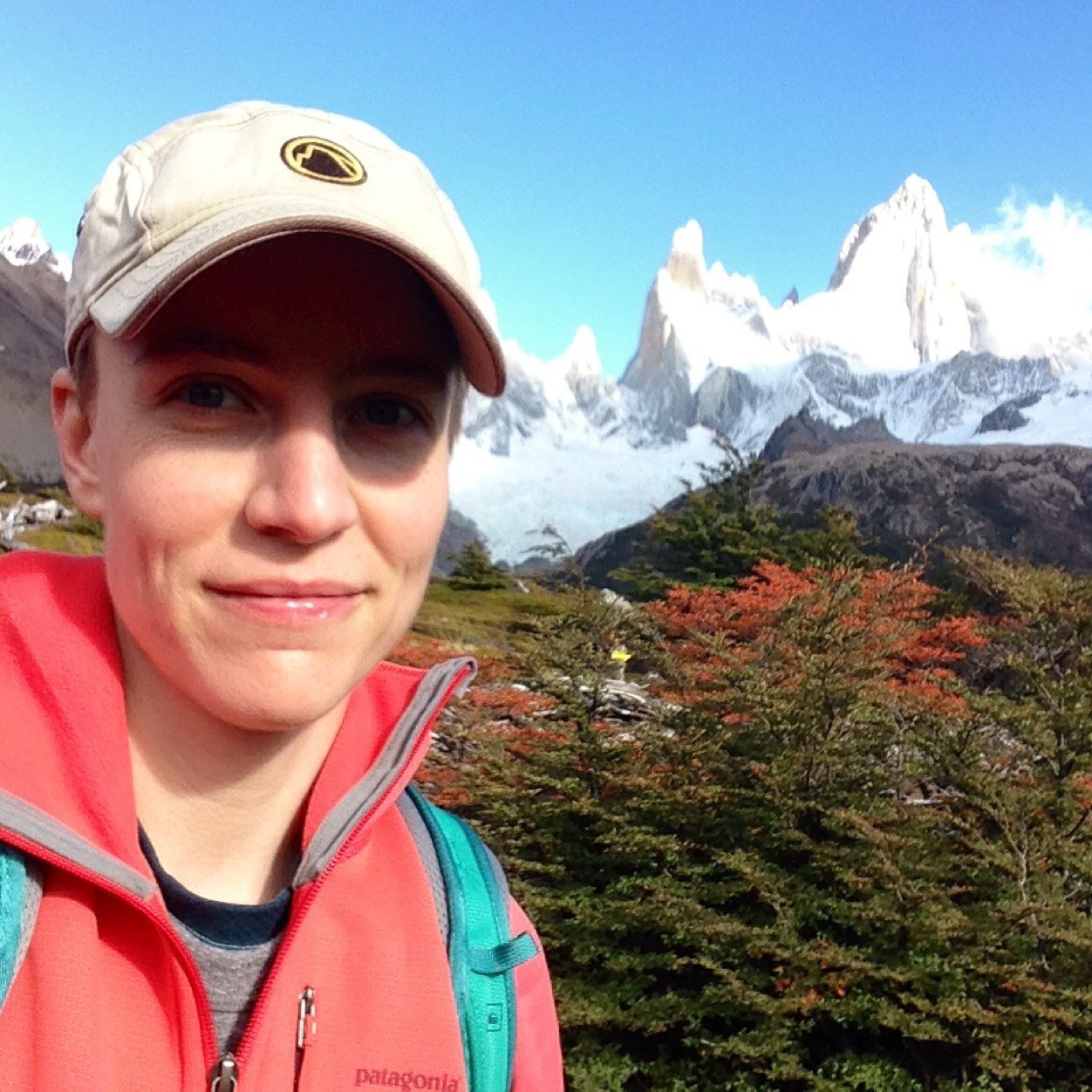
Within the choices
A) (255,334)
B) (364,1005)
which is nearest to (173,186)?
(255,334)

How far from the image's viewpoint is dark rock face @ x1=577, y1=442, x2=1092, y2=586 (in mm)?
25625

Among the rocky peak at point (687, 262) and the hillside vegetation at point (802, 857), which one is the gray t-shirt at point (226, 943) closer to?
the hillside vegetation at point (802, 857)

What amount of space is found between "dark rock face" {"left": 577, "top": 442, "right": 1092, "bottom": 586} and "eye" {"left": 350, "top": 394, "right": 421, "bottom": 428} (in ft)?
80.0

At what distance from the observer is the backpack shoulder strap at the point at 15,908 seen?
30.8 inches

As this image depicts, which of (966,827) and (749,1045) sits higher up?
(966,827)

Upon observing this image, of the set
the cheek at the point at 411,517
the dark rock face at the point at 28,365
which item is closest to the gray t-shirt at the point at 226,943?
the cheek at the point at 411,517

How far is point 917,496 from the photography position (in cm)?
2691

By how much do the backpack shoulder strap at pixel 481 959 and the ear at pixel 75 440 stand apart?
624 mm

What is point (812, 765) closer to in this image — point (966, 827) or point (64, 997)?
point (966, 827)

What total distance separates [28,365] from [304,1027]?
111 feet

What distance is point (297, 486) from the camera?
0.83 metres

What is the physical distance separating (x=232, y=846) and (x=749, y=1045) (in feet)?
12.3

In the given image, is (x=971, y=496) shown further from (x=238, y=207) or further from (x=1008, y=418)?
(x=1008, y=418)

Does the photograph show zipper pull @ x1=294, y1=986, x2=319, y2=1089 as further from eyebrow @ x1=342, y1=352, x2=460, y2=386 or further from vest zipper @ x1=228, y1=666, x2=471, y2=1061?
eyebrow @ x1=342, y1=352, x2=460, y2=386
